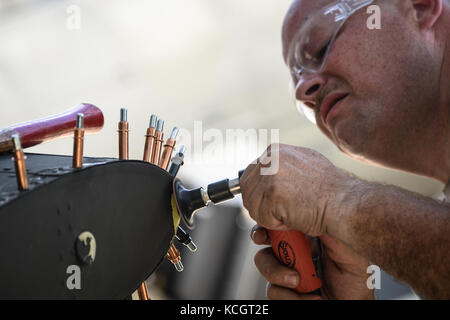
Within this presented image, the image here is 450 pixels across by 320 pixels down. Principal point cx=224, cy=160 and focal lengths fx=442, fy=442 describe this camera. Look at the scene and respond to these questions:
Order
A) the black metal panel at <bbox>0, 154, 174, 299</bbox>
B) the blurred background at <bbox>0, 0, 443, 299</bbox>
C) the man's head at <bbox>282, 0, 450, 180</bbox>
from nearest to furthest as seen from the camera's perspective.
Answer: the black metal panel at <bbox>0, 154, 174, 299</bbox>, the man's head at <bbox>282, 0, 450, 180</bbox>, the blurred background at <bbox>0, 0, 443, 299</bbox>

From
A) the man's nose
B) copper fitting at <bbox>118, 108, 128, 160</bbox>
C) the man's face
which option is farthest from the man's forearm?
the man's nose

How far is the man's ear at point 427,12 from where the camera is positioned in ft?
4.33

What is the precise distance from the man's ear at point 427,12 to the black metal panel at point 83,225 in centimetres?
99

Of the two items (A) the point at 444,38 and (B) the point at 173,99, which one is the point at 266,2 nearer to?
(B) the point at 173,99

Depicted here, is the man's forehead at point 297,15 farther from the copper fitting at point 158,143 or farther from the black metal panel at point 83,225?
the black metal panel at point 83,225

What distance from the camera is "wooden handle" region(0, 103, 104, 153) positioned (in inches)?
31.0

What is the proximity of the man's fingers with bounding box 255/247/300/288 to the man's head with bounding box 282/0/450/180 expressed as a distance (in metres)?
0.48

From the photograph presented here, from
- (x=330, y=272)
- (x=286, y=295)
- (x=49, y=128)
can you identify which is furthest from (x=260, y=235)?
(x=49, y=128)

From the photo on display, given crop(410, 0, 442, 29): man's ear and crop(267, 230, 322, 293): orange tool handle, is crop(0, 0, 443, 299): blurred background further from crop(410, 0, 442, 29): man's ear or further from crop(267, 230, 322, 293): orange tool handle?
crop(267, 230, 322, 293): orange tool handle

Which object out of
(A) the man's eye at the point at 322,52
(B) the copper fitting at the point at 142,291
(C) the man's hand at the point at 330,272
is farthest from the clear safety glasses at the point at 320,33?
(B) the copper fitting at the point at 142,291
